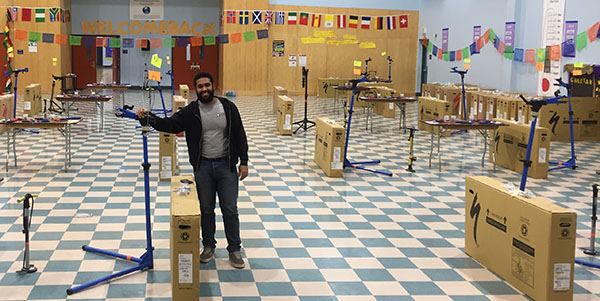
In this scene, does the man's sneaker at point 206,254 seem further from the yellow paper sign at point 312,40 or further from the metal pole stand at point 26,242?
the yellow paper sign at point 312,40

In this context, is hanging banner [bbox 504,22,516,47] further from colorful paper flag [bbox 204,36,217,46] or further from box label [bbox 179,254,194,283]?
box label [bbox 179,254,194,283]

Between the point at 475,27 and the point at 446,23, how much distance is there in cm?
282

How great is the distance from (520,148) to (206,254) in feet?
20.3

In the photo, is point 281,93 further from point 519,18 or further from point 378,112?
point 519,18

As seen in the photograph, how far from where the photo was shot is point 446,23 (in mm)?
22844

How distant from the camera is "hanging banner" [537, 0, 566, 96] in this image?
1559 cm

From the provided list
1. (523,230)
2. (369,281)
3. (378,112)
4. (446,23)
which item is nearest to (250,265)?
(369,281)

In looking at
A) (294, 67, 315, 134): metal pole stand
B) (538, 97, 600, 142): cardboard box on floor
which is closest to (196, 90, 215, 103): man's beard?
(294, 67, 315, 134): metal pole stand

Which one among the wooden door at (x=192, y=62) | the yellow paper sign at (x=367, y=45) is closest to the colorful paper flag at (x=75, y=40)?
the wooden door at (x=192, y=62)

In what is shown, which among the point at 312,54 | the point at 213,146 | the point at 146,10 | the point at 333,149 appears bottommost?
the point at 333,149

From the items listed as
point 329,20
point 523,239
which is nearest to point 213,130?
point 523,239

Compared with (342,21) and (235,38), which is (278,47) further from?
(235,38)

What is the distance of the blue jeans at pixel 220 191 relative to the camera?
5461mm

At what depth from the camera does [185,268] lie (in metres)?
4.67
